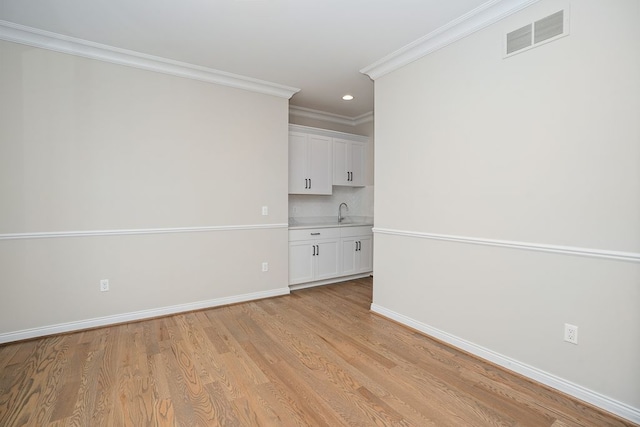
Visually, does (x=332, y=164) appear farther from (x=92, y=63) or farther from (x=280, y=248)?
(x=92, y=63)

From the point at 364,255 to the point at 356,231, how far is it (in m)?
0.44

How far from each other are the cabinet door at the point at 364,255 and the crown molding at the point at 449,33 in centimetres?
256

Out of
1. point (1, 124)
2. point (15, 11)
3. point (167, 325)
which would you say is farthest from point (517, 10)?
point (1, 124)

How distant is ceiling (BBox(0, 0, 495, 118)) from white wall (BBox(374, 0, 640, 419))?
18.1 inches

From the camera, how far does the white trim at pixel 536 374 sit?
178 centimetres

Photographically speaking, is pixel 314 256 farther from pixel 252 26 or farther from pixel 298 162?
pixel 252 26

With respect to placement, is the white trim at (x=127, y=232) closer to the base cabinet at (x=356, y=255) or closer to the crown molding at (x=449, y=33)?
the base cabinet at (x=356, y=255)

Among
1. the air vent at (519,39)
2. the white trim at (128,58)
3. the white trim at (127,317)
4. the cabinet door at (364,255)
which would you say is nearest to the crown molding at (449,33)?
the air vent at (519,39)

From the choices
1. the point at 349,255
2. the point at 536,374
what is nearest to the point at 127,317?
the point at 349,255

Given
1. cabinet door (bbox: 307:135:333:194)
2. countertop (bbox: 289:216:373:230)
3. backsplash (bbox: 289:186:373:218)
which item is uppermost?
cabinet door (bbox: 307:135:333:194)

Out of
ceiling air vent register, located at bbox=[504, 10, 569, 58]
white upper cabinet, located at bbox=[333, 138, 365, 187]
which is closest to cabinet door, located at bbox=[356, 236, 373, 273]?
white upper cabinet, located at bbox=[333, 138, 365, 187]

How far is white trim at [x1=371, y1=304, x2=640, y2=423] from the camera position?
5.85ft

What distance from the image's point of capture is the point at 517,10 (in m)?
2.20

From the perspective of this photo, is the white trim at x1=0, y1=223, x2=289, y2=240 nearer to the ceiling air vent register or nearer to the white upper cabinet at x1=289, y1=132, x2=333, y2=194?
the white upper cabinet at x1=289, y1=132, x2=333, y2=194
